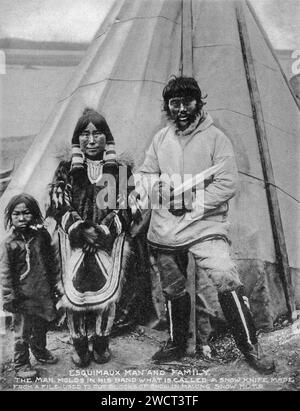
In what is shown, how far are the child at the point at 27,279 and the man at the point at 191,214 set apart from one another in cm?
75

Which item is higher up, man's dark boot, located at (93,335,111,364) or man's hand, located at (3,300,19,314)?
man's hand, located at (3,300,19,314)

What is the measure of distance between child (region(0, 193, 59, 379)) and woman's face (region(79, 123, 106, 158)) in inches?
20.1

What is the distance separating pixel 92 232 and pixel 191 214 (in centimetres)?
69

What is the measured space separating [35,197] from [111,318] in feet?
3.26

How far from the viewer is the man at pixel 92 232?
407 cm

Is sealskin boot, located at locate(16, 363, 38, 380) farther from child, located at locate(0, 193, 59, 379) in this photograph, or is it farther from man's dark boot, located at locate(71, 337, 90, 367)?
man's dark boot, located at locate(71, 337, 90, 367)

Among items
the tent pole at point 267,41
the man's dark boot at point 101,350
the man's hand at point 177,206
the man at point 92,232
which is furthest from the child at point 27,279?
the tent pole at point 267,41

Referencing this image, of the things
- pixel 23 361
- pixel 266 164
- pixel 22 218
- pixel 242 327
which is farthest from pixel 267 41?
pixel 23 361

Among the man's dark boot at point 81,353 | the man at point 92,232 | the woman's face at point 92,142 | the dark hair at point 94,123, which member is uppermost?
the dark hair at point 94,123

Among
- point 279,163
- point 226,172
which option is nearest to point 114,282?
point 226,172

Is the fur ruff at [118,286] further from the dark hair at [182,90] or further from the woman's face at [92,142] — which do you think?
the dark hair at [182,90]

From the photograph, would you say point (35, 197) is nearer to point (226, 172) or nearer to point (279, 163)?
point (226, 172)

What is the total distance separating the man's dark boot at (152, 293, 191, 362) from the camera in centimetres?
403

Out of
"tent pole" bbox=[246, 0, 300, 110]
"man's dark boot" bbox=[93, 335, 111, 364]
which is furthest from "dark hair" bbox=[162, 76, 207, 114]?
"man's dark boot" bbox=[93, 335, 111, 364]
